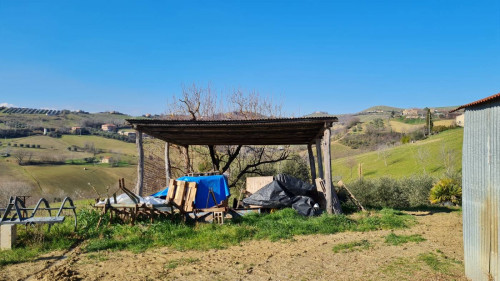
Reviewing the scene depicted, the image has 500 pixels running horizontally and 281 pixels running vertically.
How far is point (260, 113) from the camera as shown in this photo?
19.8 meters

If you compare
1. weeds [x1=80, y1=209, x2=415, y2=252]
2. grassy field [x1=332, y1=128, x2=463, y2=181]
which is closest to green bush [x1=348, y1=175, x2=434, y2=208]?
weeds [x1=80, y1=209, x2=415, y2=252]

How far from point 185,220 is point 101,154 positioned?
56.2m

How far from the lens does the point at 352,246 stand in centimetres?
754

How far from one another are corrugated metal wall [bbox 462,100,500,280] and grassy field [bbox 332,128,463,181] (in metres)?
29.6

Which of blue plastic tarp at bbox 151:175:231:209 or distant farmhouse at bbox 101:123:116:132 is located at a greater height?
distant farmhouse at bbox 101:123:116:132

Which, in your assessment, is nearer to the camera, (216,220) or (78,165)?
(216,220)

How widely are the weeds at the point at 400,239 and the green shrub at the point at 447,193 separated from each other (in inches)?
338

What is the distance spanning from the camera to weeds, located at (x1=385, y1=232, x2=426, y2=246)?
786cm

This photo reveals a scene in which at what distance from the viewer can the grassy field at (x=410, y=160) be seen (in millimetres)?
35000

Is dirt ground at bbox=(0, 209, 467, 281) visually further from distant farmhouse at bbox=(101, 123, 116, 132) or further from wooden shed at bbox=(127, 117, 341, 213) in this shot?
distant farmhouse at bbox=(101, 123, 116, 132)

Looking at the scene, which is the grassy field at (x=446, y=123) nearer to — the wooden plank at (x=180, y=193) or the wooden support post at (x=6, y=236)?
the wooden plank at (x=180, y=193)

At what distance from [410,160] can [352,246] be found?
37.2 metres

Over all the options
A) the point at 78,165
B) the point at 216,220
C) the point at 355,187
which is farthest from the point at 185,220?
the point at 78,165

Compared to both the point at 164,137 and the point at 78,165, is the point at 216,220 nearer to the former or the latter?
the point at 164,137
